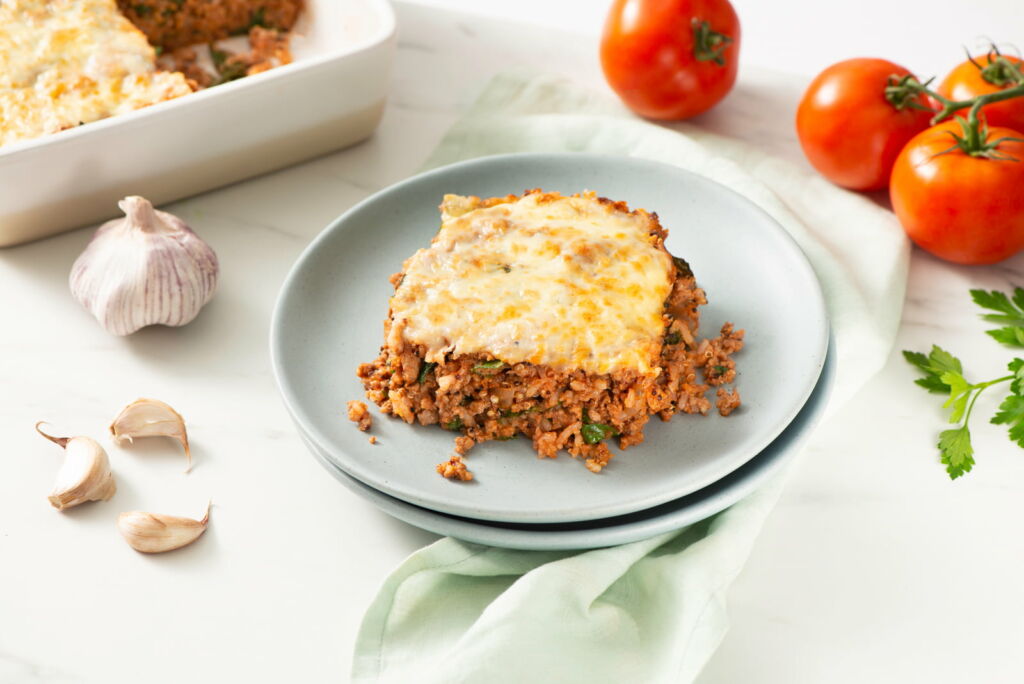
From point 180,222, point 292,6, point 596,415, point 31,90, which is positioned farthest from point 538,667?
point 292,6

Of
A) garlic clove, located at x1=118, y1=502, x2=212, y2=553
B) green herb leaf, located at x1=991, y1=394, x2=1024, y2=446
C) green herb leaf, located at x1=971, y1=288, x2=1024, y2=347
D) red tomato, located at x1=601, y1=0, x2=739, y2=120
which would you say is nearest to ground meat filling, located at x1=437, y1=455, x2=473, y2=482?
garlic clove, located at x1=118, y1=502, x2=212, y2=553

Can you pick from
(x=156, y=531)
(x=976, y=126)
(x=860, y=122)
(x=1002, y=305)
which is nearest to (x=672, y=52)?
(x=860, y=122)

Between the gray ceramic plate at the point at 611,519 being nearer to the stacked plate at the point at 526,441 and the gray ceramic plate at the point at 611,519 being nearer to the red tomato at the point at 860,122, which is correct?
the stacked plate at the point at 526,441

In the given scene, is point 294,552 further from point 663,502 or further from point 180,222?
point 180,222

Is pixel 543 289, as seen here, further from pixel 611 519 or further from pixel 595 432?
pixel 611 519

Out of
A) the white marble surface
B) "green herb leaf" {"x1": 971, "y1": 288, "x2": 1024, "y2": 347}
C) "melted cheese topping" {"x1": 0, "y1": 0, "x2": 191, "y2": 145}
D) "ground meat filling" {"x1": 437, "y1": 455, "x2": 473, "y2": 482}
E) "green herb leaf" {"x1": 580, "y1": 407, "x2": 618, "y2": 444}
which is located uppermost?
"melted cheese topping" {"x1": 0, "y1": 0, "x2": 191, "y2": 145}

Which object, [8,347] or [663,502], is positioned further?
[8,347]

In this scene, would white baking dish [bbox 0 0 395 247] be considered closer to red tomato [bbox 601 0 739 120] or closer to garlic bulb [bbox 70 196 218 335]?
garlic bulb [bbox 70 196 218 335]

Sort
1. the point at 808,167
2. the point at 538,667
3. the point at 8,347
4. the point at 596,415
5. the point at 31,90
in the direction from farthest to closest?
1. the point at 808,167
2. the point at 31,90
3. the point at 8,347
4. the point at 596,415
5. the point at 538,667
